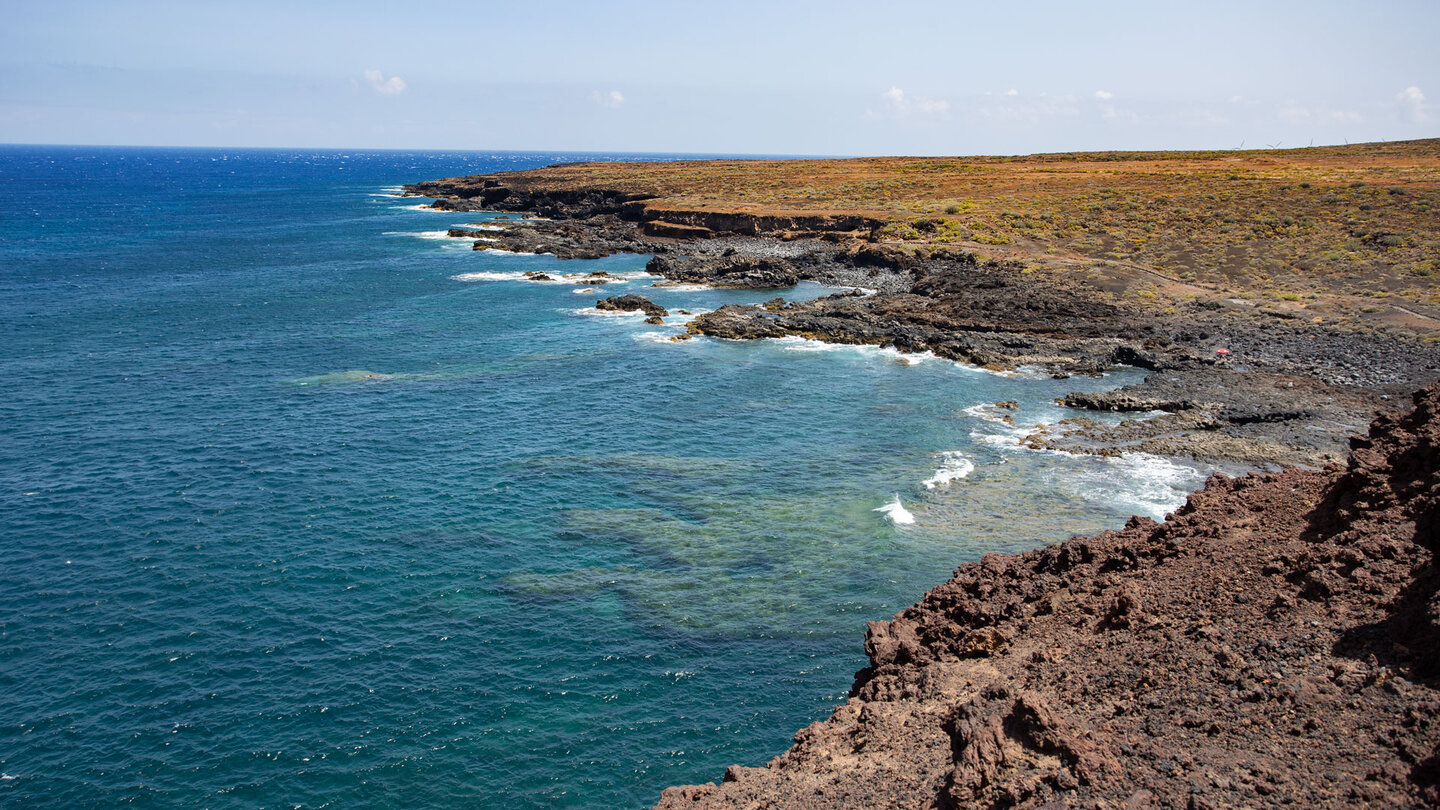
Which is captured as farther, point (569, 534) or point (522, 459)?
point (522, 459)

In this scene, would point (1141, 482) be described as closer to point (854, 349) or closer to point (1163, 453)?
point (1163, 453)

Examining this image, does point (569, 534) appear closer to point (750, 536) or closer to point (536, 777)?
point (750, 536)

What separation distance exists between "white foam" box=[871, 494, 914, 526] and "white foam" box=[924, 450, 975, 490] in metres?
2.70

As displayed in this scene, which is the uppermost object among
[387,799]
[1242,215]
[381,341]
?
[1242,215]

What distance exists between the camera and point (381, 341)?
221 ft

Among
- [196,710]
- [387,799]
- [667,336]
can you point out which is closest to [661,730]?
[387,799]

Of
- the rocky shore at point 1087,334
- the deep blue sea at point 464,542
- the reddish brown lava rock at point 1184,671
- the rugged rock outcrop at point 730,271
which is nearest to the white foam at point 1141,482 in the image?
the deep blue sea at point 464,542

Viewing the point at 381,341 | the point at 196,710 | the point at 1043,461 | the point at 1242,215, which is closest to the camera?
the point at 196,710

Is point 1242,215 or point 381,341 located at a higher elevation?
point 1242,215

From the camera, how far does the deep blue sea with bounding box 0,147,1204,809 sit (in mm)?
22375

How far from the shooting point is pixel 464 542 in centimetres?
3381

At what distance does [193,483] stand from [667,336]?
38350mm

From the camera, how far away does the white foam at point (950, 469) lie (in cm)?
3916

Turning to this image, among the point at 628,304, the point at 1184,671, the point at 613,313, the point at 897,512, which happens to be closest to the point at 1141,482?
the point at 897,512
